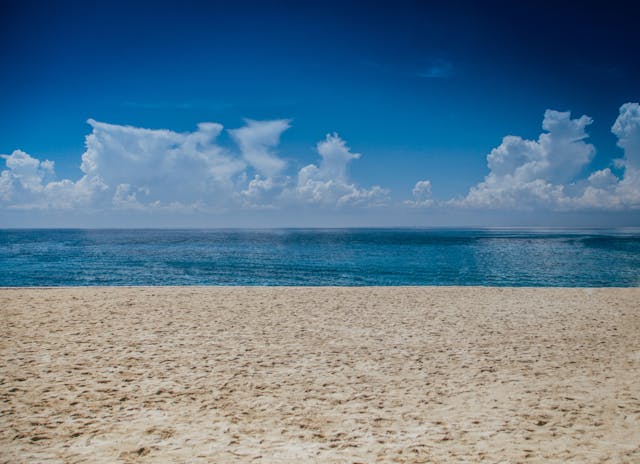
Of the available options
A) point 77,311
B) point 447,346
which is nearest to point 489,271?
point 447,346

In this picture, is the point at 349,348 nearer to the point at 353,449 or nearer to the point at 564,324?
the point at 353,449

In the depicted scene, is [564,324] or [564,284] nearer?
[564,324]

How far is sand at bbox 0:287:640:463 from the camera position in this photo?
5.50 meters

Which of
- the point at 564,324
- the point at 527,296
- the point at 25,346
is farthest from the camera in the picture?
the point at 527,296

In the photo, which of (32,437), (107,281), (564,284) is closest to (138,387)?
(32,437)

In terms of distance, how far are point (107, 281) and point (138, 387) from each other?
23880mm

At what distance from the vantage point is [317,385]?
7.70 m

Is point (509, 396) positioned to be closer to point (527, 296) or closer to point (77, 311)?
point (527, 296)

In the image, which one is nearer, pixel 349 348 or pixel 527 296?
pixel 349 348

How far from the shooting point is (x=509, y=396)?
23.7 feet

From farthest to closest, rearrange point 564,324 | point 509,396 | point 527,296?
point 527,296 < point 564,324 < point 509,396

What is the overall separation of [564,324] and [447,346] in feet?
18.6

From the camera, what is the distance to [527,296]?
18.5 metres

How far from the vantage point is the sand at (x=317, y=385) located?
18.1ft
